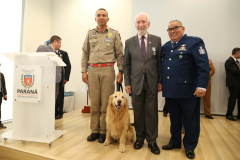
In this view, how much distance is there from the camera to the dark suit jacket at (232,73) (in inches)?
153

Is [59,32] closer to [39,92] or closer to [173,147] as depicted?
[39,92]

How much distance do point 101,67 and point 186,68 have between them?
3.68 ft

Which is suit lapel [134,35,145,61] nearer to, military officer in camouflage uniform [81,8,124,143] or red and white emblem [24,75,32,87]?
military officer in camouflage uniform [81,8,124,143]

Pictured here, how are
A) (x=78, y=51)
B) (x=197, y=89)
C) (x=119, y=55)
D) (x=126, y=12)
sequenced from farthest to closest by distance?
(x=78, y=51)
(x=126, y=12)
(x=119, y=55)
(x=197, y=89)

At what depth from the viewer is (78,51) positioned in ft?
18.6

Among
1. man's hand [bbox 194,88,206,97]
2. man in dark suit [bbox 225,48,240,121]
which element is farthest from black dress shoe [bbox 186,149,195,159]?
man in dark suit [bbox 225,48,240,121]

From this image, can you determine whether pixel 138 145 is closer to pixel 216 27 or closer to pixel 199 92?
pixel 199 92

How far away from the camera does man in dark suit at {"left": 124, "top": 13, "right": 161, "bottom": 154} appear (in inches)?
78.8

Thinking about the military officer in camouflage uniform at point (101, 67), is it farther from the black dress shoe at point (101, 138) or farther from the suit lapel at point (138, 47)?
the suit lapel at point (138, 47)

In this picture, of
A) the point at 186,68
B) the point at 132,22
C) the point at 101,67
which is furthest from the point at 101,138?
the point at 132,22

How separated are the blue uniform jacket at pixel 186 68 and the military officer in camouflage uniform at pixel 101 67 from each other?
0.76 metres

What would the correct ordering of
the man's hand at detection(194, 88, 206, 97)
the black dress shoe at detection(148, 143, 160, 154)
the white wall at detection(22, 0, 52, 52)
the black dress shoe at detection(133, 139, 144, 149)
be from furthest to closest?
the white wall at detection(22, 0, 52, 52) < the black dress shoe at detection(133, 139, 144, 149) < the black dress shoe at detection(148, 143, 160, 154) < the man's hand at detection(194, 88, 206, 97)

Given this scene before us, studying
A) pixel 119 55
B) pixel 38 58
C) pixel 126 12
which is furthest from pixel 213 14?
pixel 38 58

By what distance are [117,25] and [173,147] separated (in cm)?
411
